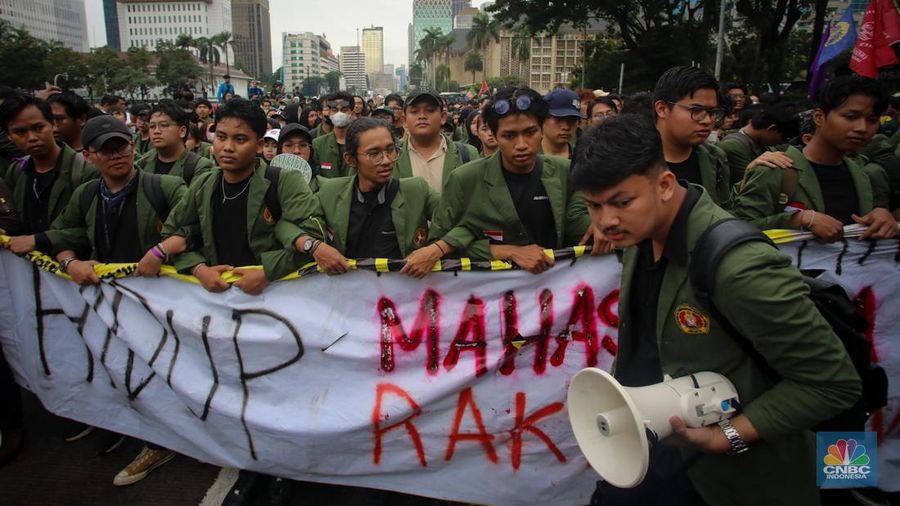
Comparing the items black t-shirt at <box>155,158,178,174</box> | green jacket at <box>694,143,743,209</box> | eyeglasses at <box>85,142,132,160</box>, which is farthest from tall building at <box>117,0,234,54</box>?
green jacket at <box>694,143,743,209</box>

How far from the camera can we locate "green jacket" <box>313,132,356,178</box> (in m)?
6.38

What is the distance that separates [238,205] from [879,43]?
6.09 m

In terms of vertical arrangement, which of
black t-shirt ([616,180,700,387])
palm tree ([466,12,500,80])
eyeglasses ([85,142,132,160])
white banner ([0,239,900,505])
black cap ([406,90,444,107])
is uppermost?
palm tree ([466,12,500,80])

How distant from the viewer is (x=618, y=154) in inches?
65.3

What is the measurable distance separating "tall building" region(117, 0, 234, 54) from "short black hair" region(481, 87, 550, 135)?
15043 cm

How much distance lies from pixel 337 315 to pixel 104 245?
5.34ft

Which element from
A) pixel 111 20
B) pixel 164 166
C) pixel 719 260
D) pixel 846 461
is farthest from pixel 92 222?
pixel 111 20

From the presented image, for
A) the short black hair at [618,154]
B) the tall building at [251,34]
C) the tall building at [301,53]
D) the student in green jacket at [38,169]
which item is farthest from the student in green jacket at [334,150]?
the tall building at [301,53]

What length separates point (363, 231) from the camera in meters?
3.30

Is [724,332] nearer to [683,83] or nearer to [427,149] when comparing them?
[683,83]

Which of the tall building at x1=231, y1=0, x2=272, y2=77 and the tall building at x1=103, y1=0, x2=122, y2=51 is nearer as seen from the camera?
the tall building at x1=231, y1=0, x2=272, y2=77

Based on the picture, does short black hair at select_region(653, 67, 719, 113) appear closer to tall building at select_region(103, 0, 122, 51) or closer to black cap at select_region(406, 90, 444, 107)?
black cap at select_region(406, 90, 444, 107)

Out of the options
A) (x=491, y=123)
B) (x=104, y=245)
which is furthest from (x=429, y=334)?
(x=104, y=245)

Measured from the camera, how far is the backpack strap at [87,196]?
351 cm
